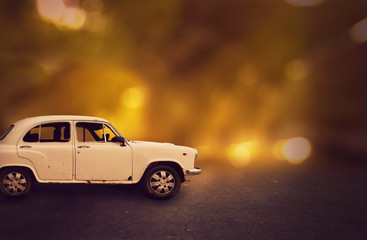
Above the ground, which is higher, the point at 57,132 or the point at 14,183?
the point at 57,132

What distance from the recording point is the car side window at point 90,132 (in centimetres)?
718

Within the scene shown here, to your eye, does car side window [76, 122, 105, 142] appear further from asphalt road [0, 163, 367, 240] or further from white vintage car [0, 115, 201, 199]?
asphalt road [0, 163, 367, 240]

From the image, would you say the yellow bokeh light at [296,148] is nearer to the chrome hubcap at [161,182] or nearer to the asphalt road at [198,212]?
the asphalt road at [198,212]

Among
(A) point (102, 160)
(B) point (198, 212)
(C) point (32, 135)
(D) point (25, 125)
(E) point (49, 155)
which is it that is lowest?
(B) point (198, 212)

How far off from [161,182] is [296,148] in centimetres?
1138

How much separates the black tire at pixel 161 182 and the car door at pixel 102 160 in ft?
1.26

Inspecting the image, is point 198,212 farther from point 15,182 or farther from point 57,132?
point 15,182

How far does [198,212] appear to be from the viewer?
242 inches

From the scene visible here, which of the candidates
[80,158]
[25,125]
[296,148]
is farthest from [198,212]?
[296,148]

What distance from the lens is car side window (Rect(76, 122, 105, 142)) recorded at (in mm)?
7176

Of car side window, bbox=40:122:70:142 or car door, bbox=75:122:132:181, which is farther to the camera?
car side window, bbox=40:122:70:142

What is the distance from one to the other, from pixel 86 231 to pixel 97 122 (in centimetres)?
268

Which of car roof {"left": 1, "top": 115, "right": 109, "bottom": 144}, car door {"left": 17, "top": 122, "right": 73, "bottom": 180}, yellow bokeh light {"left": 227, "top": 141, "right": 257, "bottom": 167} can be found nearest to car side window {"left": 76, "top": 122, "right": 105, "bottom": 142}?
car roof {"left": 1, "top": 115, "right": 109, "bottom": 144}

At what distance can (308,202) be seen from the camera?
7.18m
